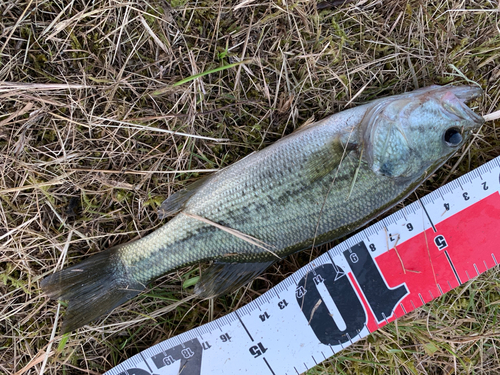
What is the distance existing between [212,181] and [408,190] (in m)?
1.42

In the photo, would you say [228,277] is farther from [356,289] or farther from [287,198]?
[356,289]

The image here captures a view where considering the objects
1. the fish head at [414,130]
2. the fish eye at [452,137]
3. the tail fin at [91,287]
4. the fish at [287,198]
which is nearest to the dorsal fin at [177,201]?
the fish at [287,198]

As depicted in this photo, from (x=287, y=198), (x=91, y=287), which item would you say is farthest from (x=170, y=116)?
(x=91, y=287)

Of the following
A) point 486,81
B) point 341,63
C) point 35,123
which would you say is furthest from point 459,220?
point 35,123

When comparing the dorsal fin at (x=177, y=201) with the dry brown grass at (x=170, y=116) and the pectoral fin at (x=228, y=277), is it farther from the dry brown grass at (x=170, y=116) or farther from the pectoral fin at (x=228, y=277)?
the pectoral fin at (x=228, y=277)

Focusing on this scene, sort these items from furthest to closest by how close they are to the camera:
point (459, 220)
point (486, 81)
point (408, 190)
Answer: point (486, 81) < point (459, 220) < point (408, 190)

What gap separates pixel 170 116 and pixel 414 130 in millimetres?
1719

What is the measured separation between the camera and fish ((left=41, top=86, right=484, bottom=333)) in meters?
2.15

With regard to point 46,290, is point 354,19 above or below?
above

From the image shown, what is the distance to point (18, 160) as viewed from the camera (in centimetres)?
242

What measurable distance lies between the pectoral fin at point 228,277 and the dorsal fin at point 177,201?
1.69 feet

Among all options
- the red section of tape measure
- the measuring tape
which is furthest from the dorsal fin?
the red section of tape measure

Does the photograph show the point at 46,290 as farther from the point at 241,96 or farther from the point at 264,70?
the point at 264,70

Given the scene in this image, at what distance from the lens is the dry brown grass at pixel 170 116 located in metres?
2.40
